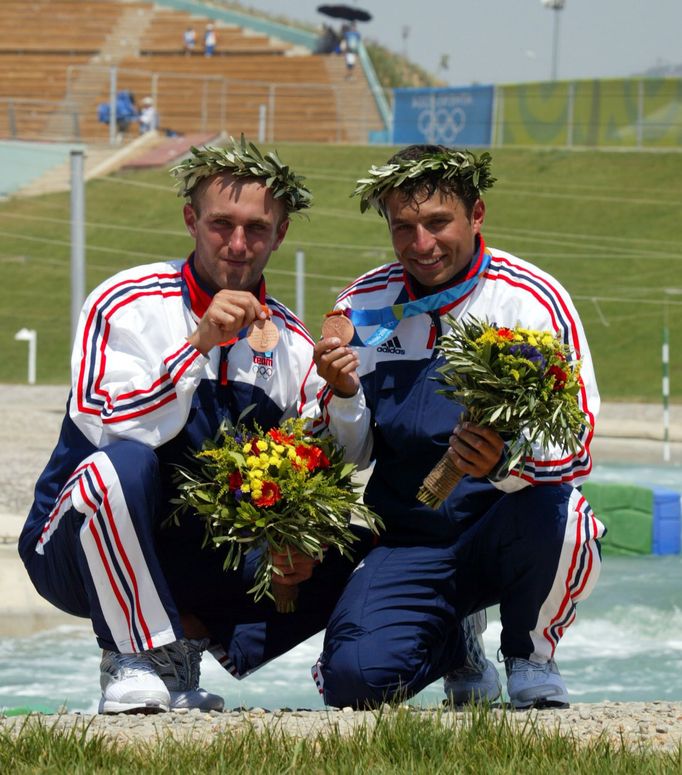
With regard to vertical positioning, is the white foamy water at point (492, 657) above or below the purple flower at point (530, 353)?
below

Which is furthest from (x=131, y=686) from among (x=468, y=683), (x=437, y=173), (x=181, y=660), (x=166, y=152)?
(x=166, y=152)

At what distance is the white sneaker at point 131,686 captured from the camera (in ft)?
13.3

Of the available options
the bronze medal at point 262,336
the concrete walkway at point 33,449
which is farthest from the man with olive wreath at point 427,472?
the concrete walkway at point 33,449

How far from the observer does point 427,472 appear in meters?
4.37

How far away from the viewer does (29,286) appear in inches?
893

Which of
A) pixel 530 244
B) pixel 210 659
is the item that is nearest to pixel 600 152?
pixel 530 244

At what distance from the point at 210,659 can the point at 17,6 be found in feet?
148

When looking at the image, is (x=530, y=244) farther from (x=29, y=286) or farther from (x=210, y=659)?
(x=210, y=659)

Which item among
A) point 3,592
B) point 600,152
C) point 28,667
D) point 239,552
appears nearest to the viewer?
point 239,552

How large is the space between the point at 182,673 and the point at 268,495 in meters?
0.73

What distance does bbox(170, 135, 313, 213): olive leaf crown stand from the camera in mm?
4383

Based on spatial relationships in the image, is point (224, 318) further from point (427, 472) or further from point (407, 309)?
point (427, 472)

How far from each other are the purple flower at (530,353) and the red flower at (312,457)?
65cm

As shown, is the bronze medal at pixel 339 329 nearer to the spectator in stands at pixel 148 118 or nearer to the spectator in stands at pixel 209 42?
the spectator in stands at pixel 148 118
